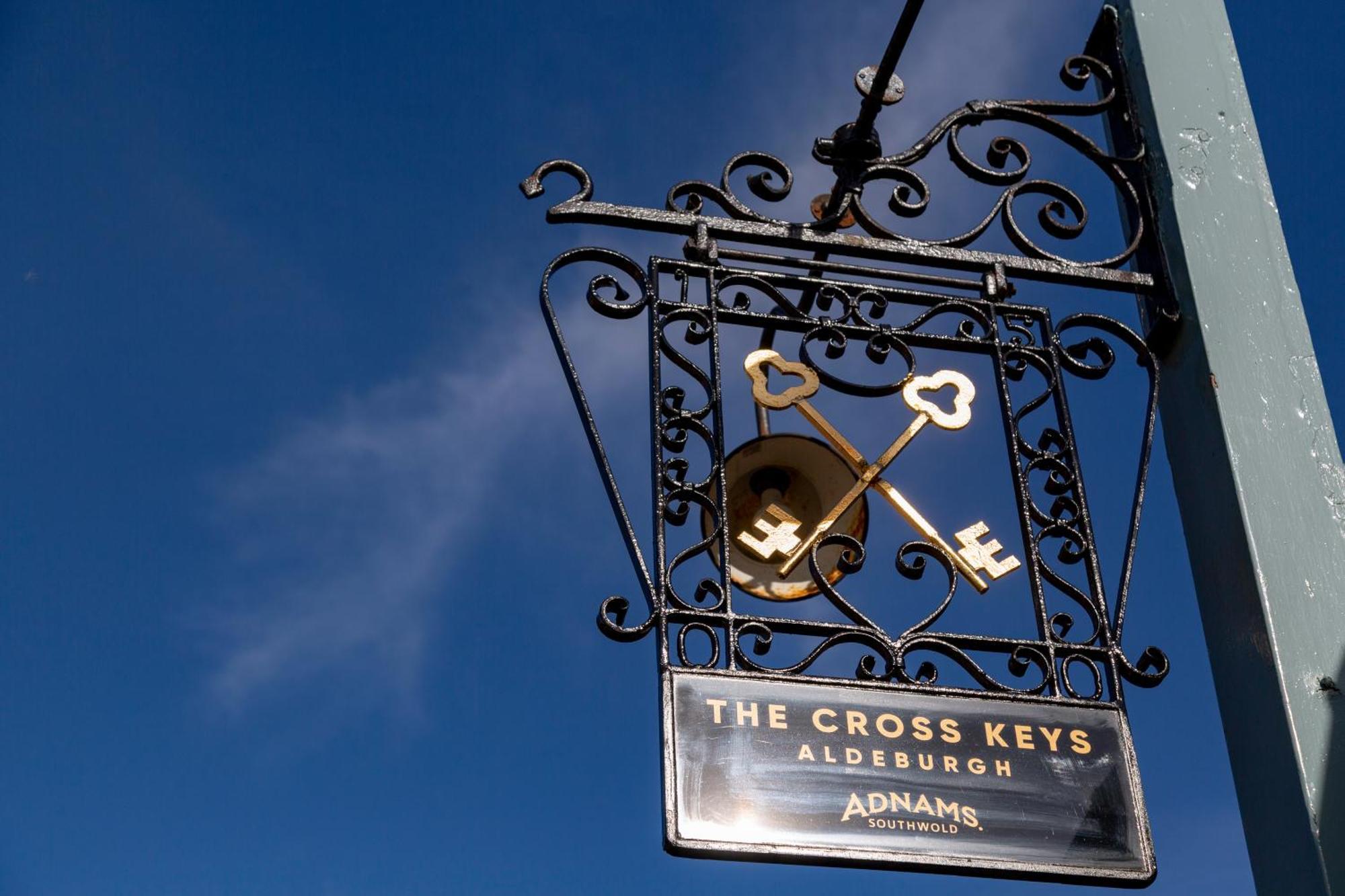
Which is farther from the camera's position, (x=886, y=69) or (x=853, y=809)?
(x=886, y=69)

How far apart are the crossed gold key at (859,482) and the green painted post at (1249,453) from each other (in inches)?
23.0

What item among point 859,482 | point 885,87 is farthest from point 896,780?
point 885,87

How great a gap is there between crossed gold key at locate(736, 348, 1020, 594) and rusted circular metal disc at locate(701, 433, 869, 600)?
0.33 feet

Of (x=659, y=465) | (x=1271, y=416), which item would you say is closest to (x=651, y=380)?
(x=659, y=465)

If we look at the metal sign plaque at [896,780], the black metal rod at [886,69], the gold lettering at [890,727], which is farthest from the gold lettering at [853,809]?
the black metal rod at [886,69]

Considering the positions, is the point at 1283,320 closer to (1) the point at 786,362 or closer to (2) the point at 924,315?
(2) the point at 924,315

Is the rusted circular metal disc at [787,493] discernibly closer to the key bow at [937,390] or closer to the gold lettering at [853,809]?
the key bow at [937,390]

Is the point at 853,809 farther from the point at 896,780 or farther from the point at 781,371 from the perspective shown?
the point at 781,371

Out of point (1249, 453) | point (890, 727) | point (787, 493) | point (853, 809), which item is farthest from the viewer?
point (787, 493)

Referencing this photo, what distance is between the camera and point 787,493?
5559 millimetres

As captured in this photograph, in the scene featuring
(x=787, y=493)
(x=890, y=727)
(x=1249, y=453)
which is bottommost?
(x=890, y=727)

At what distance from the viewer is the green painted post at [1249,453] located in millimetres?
4664

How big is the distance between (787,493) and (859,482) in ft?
1.08

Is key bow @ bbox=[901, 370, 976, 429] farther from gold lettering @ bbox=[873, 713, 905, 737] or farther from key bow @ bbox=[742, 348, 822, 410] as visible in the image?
gold lettering @ bbox=[873, 713, 905, 737]
